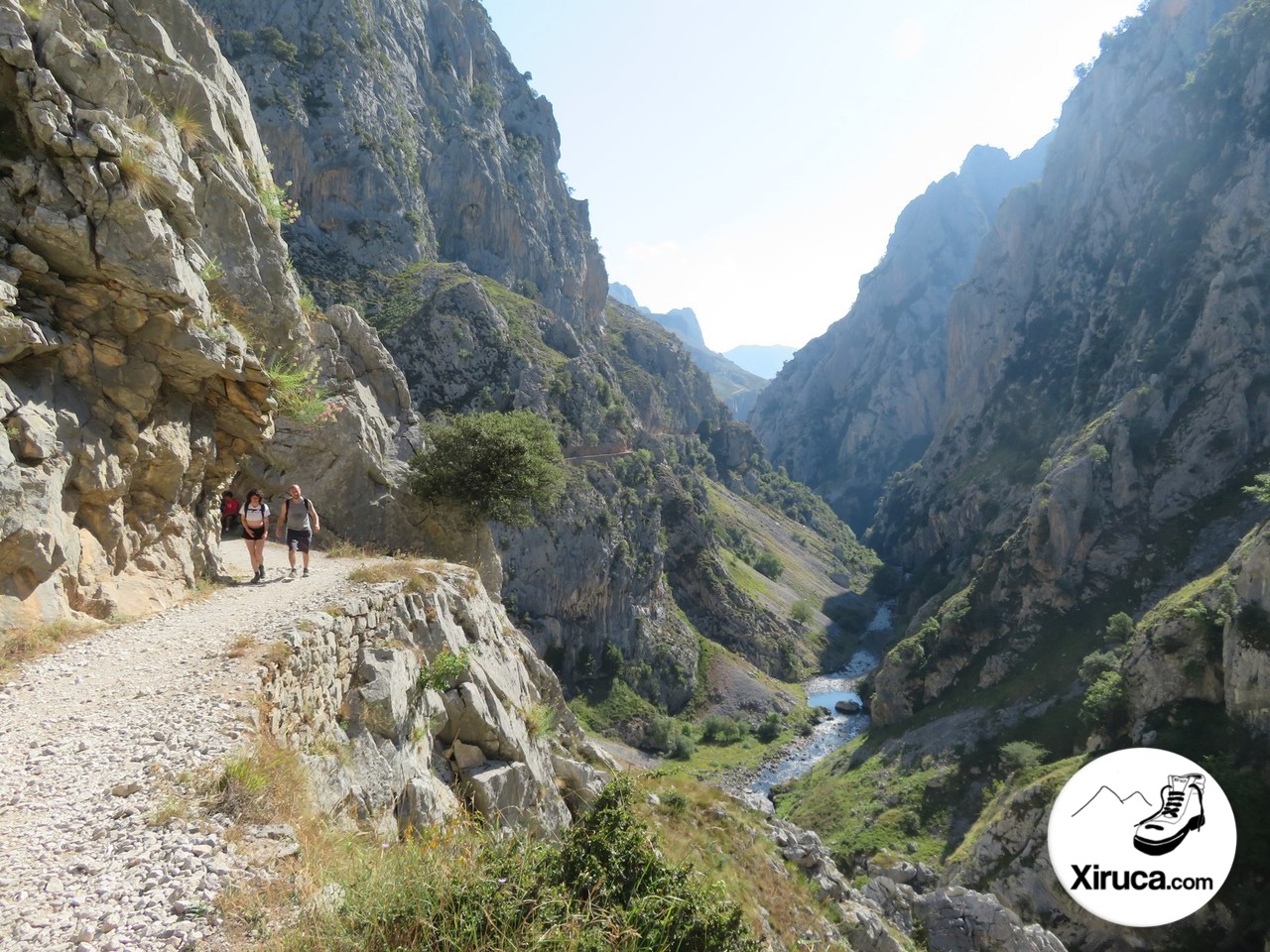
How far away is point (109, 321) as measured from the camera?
10125 millimetres

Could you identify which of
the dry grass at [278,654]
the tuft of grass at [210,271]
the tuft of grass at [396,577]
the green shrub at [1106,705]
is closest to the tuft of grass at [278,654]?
the dry grass at [278,654]

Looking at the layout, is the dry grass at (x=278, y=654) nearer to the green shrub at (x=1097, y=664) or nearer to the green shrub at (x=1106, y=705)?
the green shrub at (x=1106, y=705)

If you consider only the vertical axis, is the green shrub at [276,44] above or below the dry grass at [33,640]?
above

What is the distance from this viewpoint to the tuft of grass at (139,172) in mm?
9891

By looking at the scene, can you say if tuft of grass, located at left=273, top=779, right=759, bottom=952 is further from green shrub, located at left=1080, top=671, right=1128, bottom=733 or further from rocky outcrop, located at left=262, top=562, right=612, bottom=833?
green shrub, located at left=1080, top=671, right=1128, bottom=733

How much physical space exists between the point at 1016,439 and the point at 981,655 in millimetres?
54530

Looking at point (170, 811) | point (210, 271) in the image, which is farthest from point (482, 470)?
point (170, 811)

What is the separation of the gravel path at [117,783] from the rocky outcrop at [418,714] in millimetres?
792

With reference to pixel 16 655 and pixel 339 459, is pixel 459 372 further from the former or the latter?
pixel 16 655

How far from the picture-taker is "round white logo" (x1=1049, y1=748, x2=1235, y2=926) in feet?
43.3

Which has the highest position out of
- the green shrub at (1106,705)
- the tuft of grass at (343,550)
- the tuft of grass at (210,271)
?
the tuft of grass at (210,271)

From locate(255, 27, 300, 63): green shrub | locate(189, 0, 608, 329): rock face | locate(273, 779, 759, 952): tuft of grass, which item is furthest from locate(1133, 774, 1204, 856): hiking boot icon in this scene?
locate(255, 27, 300, 63): green shrub

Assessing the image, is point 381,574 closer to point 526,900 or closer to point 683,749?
point 526,900

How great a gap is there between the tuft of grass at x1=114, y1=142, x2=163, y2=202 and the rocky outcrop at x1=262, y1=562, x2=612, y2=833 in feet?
24.0
